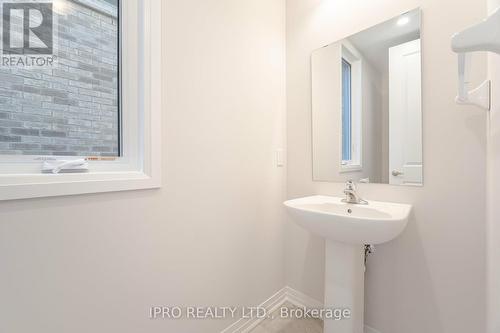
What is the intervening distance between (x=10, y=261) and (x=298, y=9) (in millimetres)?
1997

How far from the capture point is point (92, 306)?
0.82 m

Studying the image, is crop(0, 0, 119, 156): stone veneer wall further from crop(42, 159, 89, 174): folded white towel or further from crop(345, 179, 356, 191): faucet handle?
crop(345, 179, 356, 191): faucet handle

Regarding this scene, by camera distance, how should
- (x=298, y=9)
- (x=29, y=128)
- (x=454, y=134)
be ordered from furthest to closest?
(x=298, y=9) → (x=454, y=134) → (x=29, y=128)

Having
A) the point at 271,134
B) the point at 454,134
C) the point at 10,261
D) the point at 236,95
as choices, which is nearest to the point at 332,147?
the point at 271,134

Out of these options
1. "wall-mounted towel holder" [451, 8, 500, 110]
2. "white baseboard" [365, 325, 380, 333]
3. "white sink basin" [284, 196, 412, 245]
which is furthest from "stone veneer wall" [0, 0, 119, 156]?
"white baseboard" [365, 325, 380, 333]

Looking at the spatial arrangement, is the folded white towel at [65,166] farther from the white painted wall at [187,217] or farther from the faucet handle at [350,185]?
the faucet handle at [350,185]

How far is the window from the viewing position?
4.46ft

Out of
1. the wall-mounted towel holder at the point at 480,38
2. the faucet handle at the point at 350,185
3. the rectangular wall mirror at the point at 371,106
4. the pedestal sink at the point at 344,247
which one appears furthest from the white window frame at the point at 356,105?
the wall-mounted towel holder at the point at 480,38

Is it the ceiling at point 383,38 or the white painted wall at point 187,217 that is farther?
the ceiling at point 383,38

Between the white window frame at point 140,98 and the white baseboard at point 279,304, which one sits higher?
the white window frame at point 140,98

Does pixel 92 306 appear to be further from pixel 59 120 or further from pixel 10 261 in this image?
pixel 59 120

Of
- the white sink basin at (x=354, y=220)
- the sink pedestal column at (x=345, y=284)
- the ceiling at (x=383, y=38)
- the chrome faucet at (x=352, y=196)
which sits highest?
the ceiling at (x=383, y=38)

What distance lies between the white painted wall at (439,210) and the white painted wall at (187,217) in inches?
24.5

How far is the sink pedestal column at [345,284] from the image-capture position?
1.07m
